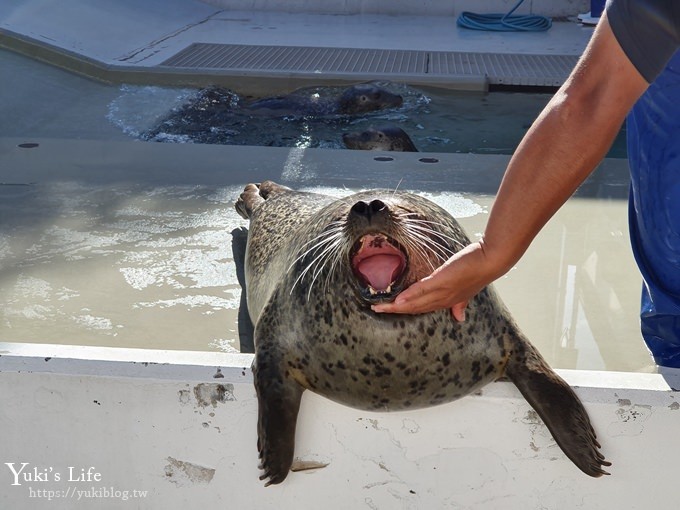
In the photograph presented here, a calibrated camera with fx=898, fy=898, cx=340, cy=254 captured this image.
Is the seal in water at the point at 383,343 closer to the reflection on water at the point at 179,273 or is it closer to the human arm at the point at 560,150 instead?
the human arm at the point at 560,150

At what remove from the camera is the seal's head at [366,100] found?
746cm

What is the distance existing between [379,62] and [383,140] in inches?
103

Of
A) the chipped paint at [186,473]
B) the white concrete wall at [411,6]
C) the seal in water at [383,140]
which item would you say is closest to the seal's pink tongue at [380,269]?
the chipped paint at [186,473]

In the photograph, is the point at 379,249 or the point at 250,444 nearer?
the point at 379,249

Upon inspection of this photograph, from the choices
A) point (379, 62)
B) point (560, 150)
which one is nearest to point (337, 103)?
point (379, 62)

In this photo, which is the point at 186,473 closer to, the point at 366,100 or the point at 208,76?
the point at 366,100

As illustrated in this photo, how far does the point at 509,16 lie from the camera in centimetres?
1063

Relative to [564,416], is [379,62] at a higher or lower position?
lower

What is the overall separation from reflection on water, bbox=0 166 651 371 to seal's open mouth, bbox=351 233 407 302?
116cm

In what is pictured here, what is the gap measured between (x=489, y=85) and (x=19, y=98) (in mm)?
3953

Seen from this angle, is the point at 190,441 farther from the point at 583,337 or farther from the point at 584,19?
the point at 584,19

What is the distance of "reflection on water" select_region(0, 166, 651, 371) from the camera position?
324 centimetres

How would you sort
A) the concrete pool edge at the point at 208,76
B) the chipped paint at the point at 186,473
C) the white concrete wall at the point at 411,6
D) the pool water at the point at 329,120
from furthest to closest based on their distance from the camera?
the white concrete wall at the point at 411,6 < the concrete pool edge at the point at 208,76 < the pool water at the point at 329,120 < the chipped paint at the point at 186,473

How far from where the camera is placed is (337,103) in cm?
755
